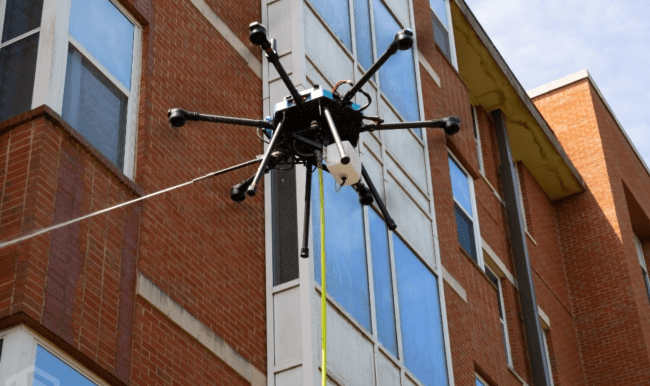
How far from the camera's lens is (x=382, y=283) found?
14.0 meters

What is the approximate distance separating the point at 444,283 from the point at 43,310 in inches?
354

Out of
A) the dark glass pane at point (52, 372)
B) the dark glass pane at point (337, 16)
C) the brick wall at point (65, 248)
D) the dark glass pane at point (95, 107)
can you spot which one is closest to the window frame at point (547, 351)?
the dark glass pane at point (337, 16)

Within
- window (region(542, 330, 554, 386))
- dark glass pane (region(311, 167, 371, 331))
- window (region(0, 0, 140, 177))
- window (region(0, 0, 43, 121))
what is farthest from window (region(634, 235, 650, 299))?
window (region(0, 0, 43, 121))

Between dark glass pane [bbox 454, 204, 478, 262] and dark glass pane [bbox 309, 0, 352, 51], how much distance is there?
508 centimetres

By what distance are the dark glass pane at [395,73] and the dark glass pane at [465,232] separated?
2936mm

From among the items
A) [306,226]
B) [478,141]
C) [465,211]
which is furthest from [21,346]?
[478,141]

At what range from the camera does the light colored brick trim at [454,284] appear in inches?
674

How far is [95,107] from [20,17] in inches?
46.3

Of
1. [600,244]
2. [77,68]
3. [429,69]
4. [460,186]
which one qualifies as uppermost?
[600,244]

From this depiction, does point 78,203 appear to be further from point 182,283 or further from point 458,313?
point 458,313

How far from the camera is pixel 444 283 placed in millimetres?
16891

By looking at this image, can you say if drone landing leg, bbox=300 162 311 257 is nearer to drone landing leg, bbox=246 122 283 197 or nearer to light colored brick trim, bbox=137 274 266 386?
drone landing leg, bbox=246 122 283 197

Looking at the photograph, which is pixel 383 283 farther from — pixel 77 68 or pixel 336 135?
pixel 336 135

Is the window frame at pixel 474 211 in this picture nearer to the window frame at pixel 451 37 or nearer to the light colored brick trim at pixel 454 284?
the light colored brick trim at pixel 454 284
